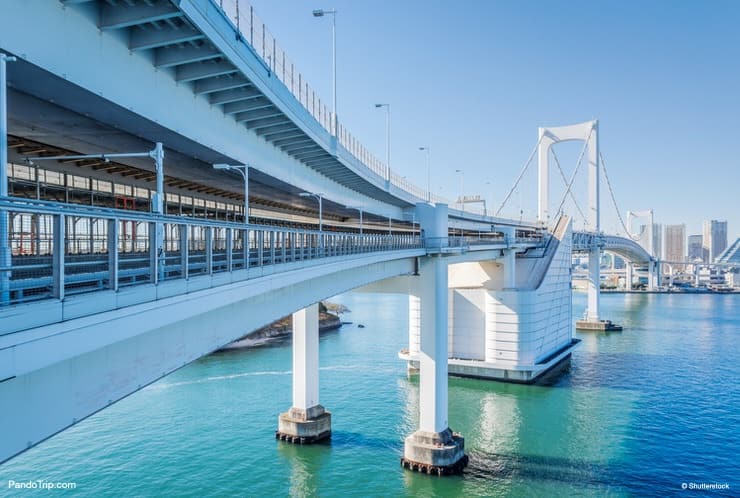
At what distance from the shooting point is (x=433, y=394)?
714 inches

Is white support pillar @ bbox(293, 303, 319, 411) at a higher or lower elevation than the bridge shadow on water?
higher

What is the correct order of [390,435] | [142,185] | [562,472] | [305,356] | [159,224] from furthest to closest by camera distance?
[390,435] → [305,356] → [562,472] → [142,185] → [159,224]

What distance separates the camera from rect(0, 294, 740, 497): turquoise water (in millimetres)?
15906

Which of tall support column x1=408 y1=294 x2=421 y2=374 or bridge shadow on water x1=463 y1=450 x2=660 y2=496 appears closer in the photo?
bridge shadow on water x1=463 y1=450 x2=660 y2=496

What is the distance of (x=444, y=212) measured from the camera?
24250 mm

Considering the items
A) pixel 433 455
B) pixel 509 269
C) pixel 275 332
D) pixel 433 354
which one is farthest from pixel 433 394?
pixel 275 332

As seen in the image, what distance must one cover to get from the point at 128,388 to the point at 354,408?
18.4m

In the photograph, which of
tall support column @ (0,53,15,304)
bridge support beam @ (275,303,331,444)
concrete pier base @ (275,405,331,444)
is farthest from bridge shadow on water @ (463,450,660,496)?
tall support column @ (0,53,15,304)

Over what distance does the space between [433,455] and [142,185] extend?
1247 cm

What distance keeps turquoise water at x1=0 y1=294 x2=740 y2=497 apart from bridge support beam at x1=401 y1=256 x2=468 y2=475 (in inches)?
22.2

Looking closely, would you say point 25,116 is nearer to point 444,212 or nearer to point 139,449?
point 139,449

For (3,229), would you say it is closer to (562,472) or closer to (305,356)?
(305,356)

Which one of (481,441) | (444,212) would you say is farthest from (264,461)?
(444,212)

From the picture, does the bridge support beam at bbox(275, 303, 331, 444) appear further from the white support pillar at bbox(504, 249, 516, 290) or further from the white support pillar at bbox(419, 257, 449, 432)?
the white support pillar at bbox(504, 249, 516, 290)
